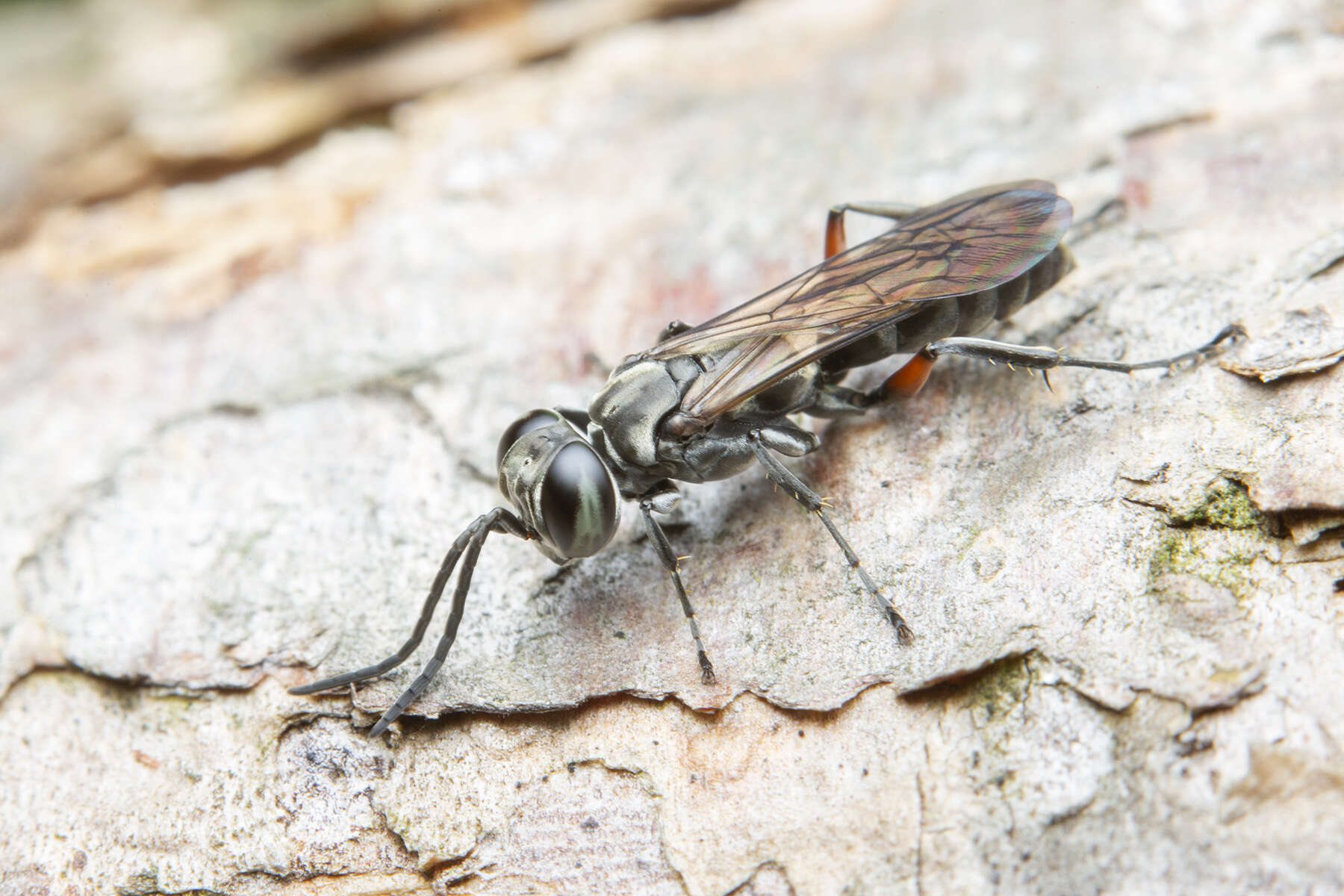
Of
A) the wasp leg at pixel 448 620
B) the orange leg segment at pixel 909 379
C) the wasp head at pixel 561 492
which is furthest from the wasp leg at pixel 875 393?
the wasp leg at pixel 448 620

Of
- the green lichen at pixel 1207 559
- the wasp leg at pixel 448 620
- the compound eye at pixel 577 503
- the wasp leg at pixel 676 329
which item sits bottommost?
the wasp leg at pixel 448 620

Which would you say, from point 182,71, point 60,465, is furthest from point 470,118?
point 60,465

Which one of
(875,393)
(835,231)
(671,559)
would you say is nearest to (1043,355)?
(875,393)

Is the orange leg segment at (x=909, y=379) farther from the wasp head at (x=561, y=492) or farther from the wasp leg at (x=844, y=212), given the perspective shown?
the wasp head at (x=561, y=492)

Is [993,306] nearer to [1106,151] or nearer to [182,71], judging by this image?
[1106,151]

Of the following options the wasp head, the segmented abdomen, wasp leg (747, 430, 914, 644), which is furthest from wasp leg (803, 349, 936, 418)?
the wasp head
